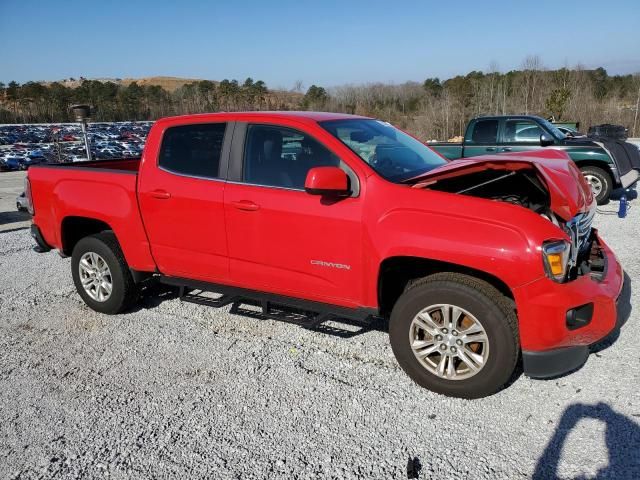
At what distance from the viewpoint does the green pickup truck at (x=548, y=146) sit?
9453mm

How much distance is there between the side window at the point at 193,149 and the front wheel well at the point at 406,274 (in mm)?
1594

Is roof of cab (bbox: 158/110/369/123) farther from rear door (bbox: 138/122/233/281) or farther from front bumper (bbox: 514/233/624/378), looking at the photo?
front bumper (bbox: 514/233/624/378)

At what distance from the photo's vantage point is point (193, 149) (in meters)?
4.21

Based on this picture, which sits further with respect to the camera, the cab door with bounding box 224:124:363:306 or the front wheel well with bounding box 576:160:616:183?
the front wheel well with bounding box 576:160:616:183

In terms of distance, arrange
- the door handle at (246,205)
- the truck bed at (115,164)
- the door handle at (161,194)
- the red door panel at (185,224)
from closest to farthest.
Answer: the door handle at (246,205) < the red door panel at (185,224) < the door handle at (161,194) < the truck bed at (115,164)

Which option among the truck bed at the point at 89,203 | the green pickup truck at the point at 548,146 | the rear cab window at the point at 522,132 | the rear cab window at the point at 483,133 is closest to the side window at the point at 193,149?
the truck bed at the point at 89,203

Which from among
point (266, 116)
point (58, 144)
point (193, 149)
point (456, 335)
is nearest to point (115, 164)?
point (193, 149)

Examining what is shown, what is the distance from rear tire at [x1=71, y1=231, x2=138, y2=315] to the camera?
4.70 m

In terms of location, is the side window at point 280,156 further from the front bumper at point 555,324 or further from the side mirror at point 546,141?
the side mirror at point 546,141

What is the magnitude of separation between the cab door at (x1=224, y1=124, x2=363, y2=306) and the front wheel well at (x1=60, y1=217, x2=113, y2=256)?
1.84 meters

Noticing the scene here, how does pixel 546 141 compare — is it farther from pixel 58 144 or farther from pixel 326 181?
pixel 58 144

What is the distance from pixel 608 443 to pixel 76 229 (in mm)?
4875

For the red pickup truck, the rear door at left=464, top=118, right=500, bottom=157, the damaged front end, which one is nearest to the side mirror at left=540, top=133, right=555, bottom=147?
the rear door at left=464, top=118, right=500, bottom=157

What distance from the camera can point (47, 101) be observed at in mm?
71812
